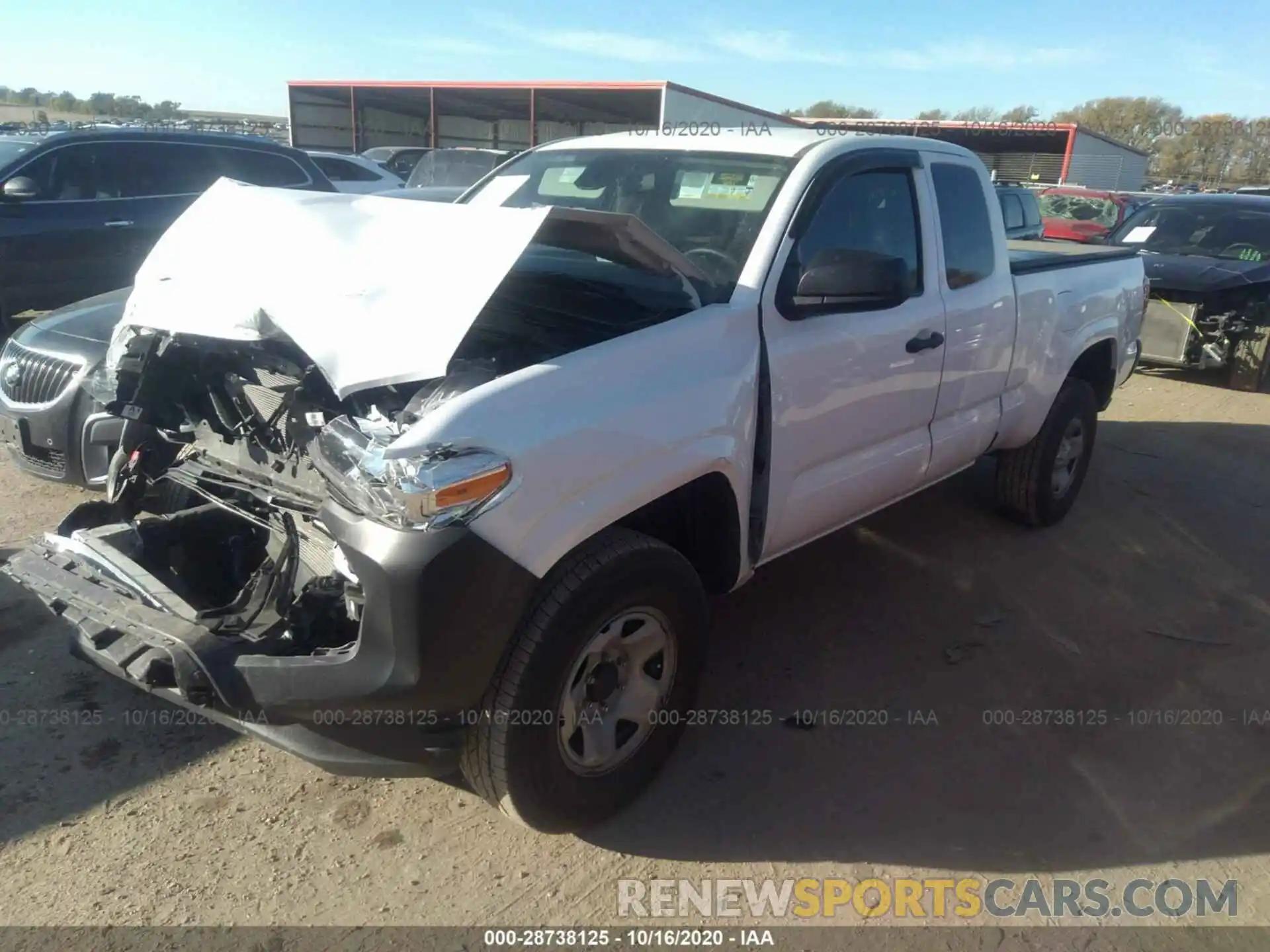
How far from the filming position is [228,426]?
2.98m

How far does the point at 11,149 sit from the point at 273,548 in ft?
23.4

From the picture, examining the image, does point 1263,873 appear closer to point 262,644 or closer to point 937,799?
point 937,799

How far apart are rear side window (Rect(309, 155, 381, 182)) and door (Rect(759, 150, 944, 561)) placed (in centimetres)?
990

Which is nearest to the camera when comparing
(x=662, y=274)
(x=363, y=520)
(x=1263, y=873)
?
(x=363, y=520)

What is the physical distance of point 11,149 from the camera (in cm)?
797

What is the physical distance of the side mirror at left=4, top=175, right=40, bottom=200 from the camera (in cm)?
752

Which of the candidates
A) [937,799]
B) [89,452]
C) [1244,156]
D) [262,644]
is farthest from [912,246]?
[1244,156]

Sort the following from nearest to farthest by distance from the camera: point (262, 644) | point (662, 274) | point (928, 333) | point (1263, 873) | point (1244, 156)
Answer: point (262, 644) < point (1263, 873) < point (662, 274) < point (928, 333) < point (1244, 156)

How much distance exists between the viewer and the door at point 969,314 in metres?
4.02

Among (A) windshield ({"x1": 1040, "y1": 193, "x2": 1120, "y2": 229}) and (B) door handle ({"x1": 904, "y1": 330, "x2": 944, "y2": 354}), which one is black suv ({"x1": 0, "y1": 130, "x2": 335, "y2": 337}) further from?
(A) windshield ({"x1": 1040, "y1": 193, "x2": 1120, "y2": 229})

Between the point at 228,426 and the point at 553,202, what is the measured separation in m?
1.68

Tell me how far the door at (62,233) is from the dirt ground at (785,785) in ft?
13.0

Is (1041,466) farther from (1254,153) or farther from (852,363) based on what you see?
(1254,153)

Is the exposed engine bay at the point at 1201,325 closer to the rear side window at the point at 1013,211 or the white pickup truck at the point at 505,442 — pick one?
the rear side window at the point at 1013,211
